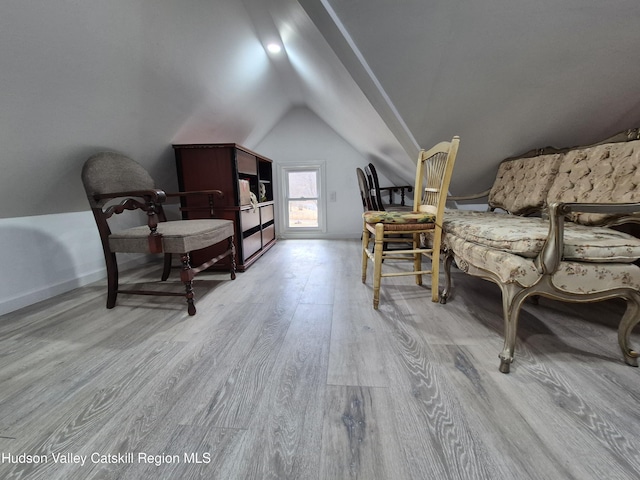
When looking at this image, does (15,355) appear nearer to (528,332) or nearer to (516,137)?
(528,332)

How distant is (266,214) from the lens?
10.5ft

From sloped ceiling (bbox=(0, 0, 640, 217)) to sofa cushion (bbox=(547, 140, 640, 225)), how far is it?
17.5 inches

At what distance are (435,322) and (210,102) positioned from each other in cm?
249

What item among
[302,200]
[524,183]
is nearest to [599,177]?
[524,183]

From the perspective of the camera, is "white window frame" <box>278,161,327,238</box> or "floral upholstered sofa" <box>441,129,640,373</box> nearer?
"floral upholstered sofa" <box>441,129,640,373</box>

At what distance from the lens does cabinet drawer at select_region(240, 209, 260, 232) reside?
2388 millimetres

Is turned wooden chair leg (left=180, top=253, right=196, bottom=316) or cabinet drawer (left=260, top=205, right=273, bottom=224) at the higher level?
cabinet drawer (left=260, top=205, right=273, bottom=224)

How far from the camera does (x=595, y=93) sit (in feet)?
5.49

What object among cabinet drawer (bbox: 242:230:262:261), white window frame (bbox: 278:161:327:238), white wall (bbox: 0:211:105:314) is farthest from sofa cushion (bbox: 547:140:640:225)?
white wall (bbox: 0:211:105:314)

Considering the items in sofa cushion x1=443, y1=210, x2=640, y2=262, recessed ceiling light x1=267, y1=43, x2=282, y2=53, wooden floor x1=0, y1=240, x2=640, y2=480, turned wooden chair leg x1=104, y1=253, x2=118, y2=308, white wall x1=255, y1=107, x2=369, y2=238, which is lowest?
wooden floor x1=0, y1=240, x2=640, y2=480

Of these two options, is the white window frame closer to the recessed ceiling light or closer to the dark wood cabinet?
the dark wood cabinet

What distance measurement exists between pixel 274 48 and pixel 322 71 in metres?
0.60

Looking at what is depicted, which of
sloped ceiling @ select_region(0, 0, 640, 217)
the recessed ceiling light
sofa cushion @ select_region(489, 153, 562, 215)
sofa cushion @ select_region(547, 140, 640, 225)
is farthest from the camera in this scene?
the recessed ceiling light

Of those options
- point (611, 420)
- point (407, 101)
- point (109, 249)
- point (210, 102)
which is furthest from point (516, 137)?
point (109, 249)
